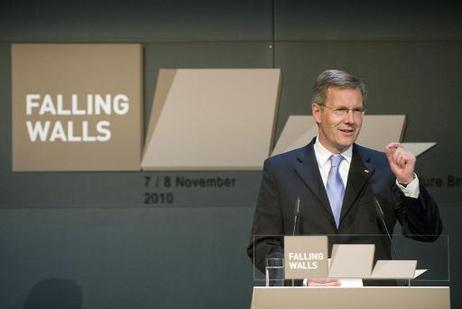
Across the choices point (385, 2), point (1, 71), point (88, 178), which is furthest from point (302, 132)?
point (1, 71)

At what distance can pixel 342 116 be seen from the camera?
3592 millimetres

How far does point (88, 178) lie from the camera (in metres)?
5.75

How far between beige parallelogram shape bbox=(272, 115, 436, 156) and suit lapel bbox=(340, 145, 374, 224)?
201 cm

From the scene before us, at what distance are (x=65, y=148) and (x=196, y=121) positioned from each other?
33.3 inches

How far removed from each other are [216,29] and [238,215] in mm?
1193

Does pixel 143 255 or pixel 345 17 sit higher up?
pixel 345 17

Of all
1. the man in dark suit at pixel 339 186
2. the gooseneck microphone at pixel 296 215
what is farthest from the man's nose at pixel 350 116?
the gooseneck microphone at pixel 296 215

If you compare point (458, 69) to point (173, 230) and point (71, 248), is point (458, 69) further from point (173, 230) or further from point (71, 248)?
point (71, 248)

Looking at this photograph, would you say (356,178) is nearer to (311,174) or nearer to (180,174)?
(311,174)

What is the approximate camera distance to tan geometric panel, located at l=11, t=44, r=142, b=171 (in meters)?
5.72

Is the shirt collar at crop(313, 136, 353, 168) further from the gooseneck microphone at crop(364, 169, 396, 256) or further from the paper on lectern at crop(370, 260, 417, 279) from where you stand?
the paper on lectern at crop(370, 260, 417, 279)

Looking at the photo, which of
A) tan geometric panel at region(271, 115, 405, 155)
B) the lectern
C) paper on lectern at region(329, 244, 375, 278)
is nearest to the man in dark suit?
paper on lectern at region(329, 244, 375, 278)

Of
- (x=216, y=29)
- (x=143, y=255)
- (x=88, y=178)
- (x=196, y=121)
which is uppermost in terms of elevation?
(x=216, y=29)

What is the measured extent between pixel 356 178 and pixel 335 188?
0.09m
